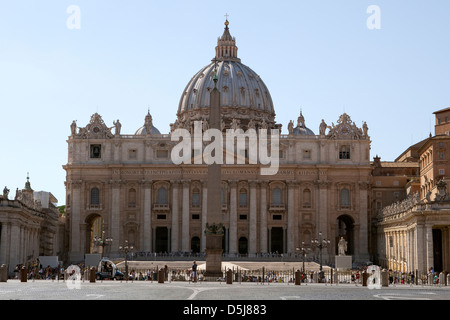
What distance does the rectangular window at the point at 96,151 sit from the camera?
103500 millimetres

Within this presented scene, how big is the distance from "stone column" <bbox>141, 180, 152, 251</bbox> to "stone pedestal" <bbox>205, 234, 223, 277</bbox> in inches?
1962

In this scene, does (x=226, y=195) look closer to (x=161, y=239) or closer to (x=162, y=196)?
(x=162, y=196)

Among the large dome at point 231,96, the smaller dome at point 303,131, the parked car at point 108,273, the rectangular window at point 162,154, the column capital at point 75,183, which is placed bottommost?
the parked car at point 108,273

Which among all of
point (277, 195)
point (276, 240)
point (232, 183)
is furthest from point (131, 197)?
point (276, 240)

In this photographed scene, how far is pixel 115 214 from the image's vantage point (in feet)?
333

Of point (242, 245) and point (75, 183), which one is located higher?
point (75, 183)

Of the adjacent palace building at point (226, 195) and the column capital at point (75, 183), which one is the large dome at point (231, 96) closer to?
the adjacent palace building at point (226, 195)

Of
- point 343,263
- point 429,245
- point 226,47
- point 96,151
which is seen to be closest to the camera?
point 429,245

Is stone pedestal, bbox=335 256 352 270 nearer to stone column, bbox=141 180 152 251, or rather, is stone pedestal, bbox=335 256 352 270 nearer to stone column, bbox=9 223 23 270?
stone column, bbox=9 223 23 270

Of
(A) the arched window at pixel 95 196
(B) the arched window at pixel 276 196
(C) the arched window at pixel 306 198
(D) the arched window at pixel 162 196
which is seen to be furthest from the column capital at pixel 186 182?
(C) the arched window at pixel 306 198

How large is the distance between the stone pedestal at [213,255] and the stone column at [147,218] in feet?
164

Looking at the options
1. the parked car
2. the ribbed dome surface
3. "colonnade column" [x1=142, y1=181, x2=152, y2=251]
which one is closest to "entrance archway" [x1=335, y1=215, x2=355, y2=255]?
"colonnade column" [x1=142, y1=181, x2=152, y2=251]

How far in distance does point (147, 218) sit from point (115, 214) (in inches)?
150

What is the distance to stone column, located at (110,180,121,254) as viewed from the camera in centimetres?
10112
